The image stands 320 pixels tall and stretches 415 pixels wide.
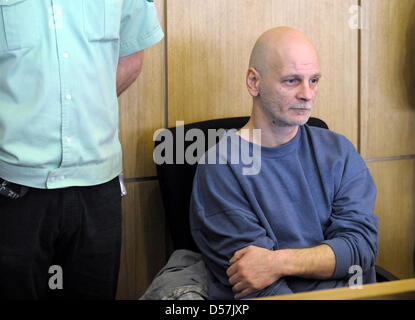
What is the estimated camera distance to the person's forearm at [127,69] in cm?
190

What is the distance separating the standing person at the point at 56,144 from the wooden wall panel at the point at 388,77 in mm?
1329

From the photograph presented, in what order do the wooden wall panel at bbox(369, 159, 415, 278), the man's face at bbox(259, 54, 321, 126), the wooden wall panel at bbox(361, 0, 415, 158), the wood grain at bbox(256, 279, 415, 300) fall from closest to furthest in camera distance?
the wood grain at bbox(256, 279, 415, 300)
the man's face at bbox(259, 54, 321, 126)
the wooden wall panel at bbox(361, 0, 415, 158)
the wooden wall panel at bbox(369, 159, 415, 278)

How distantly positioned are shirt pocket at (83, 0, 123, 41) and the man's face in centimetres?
51

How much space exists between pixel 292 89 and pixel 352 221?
0.45 m

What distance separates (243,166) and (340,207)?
336 millimetres

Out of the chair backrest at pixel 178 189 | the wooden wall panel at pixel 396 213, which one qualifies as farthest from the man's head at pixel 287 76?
the wooden wall panel at pixel 396 213

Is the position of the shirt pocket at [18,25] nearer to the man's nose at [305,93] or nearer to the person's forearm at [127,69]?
the person's forearm at [127,69]

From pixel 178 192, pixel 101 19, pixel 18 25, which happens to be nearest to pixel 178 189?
pixel 178 192

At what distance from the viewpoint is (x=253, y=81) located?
189 cm

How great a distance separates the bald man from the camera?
5.53 ft

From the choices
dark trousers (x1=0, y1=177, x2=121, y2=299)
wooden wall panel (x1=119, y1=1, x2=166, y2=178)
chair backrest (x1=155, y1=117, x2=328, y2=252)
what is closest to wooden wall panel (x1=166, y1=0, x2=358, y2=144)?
wooden wall panel (x1=119, y1=1, x2=166, y2=178)

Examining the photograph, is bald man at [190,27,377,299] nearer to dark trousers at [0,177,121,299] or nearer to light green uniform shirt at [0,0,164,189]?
dark trousers at [0,177,121,299]
